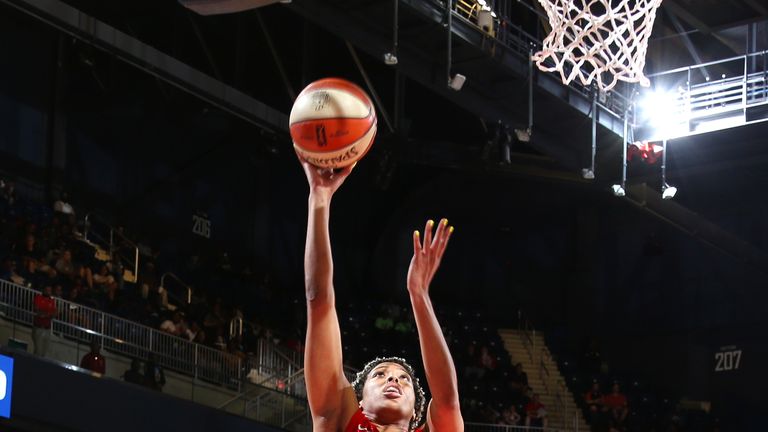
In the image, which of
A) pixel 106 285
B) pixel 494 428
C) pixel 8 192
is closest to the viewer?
pixel 106 285

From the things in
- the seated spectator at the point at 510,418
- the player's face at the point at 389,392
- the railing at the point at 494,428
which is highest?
the seated spectator at the point at 510,418

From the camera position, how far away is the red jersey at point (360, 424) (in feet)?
17.8

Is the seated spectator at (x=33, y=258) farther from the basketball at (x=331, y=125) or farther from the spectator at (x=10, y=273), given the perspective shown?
the basketball at (x=331, y=125)

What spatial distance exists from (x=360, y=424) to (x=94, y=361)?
1105 centimetres

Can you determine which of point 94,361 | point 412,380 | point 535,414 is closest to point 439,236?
point 412,380

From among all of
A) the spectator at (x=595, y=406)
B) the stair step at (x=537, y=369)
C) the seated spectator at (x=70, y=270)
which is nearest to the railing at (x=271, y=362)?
the seated spectator at (x=70, y=270)

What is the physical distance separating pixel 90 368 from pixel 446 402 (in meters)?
11.2

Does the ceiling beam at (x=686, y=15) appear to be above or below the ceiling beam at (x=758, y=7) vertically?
above

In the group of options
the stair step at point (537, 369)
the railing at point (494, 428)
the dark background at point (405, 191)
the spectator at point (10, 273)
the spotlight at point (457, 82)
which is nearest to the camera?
the spectator at point (10, 273)

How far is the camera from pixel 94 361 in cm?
1594

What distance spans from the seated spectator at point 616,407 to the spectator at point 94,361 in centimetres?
962

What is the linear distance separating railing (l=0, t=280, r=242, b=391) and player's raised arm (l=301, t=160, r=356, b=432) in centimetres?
1067

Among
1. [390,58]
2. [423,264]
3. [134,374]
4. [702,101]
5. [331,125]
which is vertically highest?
[702,101]

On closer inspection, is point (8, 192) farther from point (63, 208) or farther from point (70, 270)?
point (70, 270)
